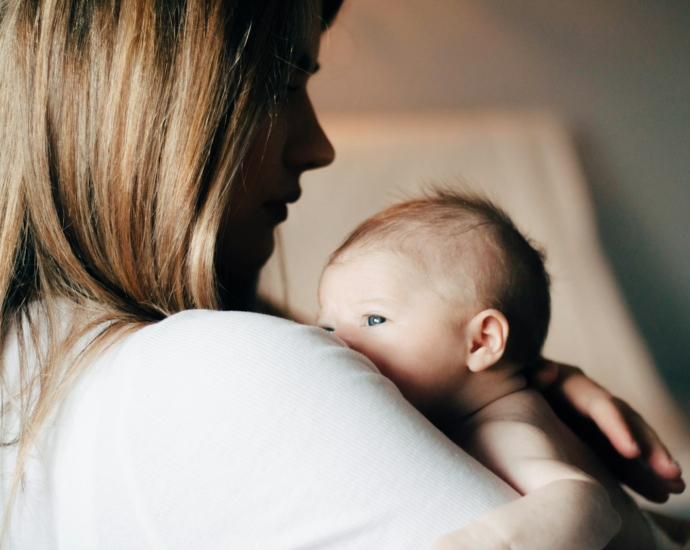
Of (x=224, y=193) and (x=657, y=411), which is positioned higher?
(x=224, y=193)

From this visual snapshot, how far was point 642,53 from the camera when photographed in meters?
1.89

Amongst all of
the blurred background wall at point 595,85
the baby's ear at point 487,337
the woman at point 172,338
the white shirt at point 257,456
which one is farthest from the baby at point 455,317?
the blurred background wall at point 595,85

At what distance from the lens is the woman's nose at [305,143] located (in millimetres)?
951

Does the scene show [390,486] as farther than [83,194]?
No

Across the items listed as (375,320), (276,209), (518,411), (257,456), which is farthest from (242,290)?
(257,456)

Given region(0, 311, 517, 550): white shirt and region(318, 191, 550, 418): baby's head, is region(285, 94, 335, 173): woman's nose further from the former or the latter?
region(0, 311, 517, 550): white shirt

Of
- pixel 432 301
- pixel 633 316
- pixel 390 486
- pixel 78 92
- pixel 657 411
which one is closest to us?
pixel 390 486

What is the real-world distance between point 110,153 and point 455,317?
451 mm

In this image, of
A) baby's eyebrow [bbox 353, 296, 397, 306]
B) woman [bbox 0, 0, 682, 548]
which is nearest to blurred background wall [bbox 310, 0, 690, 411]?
woman [bbox 0, 0, 682, 548]

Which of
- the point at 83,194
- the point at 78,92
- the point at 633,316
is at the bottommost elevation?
the point at 633,316

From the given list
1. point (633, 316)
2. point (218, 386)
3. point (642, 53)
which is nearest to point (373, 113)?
point (642, 53)

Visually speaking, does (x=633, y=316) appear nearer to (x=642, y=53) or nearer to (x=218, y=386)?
(x=642, y=53)

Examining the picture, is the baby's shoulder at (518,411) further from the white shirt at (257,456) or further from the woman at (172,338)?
the white shirt at (257,456)

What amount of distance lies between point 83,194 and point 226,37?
9.4 inches
